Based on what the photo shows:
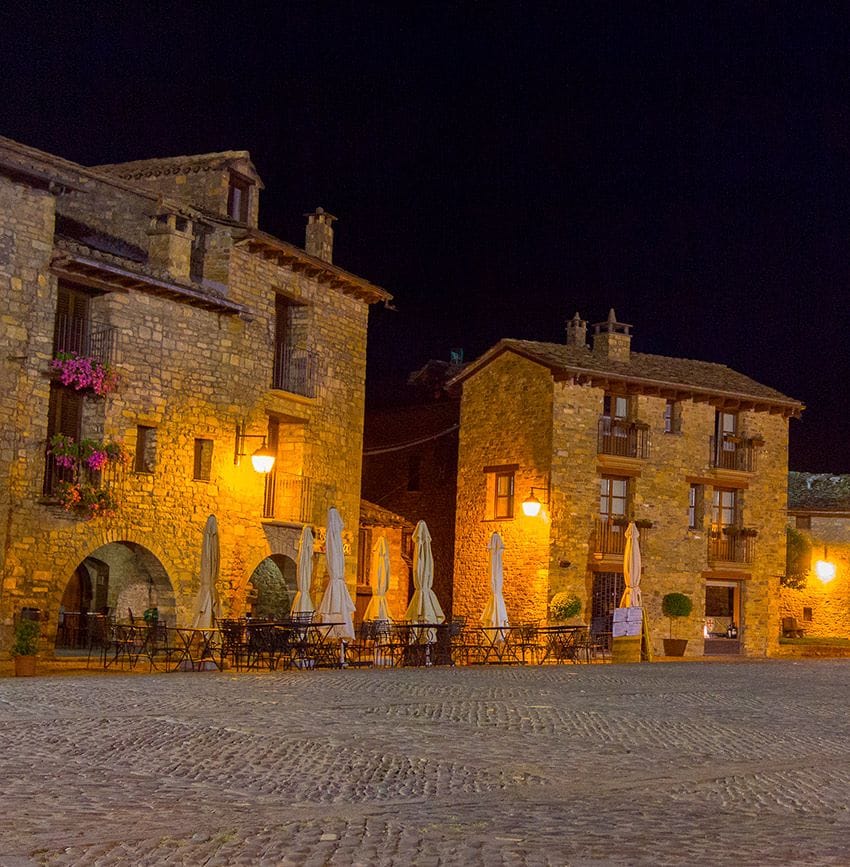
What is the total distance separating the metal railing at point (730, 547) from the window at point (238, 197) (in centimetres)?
1869

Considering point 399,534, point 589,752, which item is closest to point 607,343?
point 399,534

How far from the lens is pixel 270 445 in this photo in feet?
97.5

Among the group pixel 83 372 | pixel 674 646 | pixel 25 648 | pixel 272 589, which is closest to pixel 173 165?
pixel 83 372

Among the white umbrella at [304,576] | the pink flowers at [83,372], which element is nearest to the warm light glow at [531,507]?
the white umbrella at [304,576]

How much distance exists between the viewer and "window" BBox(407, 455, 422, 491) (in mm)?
43219

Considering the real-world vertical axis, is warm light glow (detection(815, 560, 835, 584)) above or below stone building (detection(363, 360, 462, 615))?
below

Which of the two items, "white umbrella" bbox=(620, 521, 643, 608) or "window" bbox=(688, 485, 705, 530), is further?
"window" bbox=(688, 485, 705, 530)

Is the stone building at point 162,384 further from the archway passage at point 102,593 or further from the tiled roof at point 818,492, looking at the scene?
the tiled roof at point 818,492

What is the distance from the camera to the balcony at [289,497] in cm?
2892

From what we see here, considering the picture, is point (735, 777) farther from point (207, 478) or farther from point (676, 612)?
point (676, 612)

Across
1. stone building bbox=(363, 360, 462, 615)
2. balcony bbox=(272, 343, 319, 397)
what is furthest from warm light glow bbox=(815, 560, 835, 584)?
balcony bbox=(272, 343, 319, 397)

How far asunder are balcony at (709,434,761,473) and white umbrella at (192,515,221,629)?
21.2m

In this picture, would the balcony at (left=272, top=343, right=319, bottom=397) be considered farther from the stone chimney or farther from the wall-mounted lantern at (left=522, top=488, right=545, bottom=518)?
the wall-mounted lantern at (left=522, top=488, right=545, bottom=518)

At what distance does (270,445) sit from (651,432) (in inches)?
557
